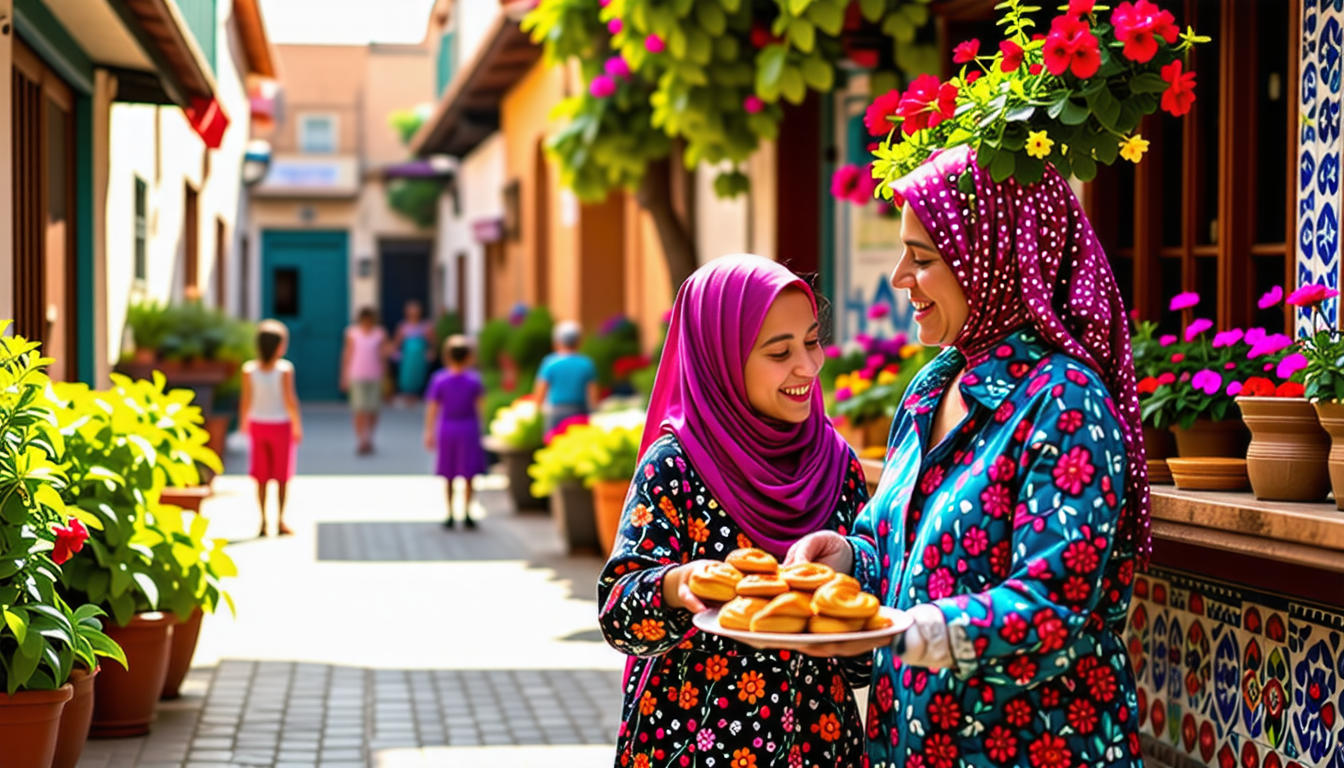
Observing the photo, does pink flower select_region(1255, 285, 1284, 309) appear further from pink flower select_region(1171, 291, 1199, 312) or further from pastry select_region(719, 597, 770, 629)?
pastry select_region(719, 597, 770, 629)

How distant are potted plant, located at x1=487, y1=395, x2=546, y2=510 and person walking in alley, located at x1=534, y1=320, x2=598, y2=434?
7.0 inches

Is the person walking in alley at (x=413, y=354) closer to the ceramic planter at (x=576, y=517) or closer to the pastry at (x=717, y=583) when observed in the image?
the ceramic planter at (x=576, y=517)

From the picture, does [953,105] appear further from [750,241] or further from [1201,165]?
[750,241]

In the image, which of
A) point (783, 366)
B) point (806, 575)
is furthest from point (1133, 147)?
point (806, 575)

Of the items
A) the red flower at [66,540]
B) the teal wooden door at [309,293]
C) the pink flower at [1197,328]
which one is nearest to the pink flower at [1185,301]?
the pink flower at [1197,328]

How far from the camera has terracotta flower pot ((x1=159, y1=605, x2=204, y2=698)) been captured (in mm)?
6480

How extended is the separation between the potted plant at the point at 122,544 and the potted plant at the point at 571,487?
4.63 metres

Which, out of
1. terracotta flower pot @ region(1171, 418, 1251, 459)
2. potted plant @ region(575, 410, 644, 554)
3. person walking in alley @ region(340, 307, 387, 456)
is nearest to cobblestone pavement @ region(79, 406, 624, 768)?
potted plant @ region(575, 410, 644, 554)

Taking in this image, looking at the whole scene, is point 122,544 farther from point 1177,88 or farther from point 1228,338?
point 1177,88

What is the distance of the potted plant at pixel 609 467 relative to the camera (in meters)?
10.3

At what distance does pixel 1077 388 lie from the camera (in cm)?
251

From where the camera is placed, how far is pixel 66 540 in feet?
14.2

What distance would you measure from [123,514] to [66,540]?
1.39 meters

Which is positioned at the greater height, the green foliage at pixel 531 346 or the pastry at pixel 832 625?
the green foliage at pixel 531 346
